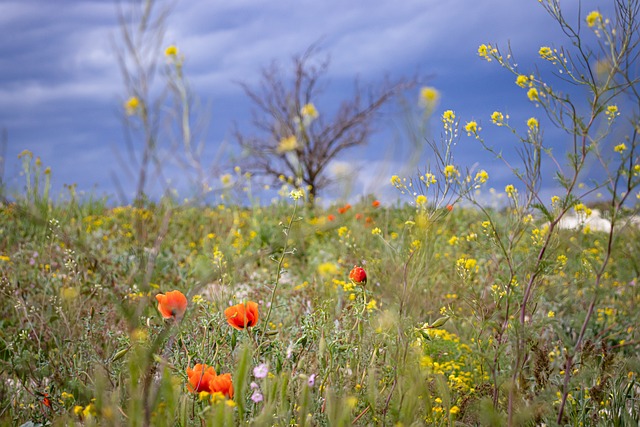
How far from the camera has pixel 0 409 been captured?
2.65 metres

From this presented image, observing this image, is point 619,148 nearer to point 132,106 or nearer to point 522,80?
point 522,80

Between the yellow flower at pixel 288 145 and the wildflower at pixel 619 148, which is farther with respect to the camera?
the wildflower at pixel 619 148

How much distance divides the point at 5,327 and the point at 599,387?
361cm

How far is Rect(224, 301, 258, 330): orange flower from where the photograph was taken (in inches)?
88.0

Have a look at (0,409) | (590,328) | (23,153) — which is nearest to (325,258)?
(590,328)

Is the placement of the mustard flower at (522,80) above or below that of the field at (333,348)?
above

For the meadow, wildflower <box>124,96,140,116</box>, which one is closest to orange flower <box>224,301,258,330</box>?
the meadow

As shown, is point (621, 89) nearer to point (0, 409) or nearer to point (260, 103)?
point (0, 409)

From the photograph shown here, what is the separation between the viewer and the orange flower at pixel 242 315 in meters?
2.24

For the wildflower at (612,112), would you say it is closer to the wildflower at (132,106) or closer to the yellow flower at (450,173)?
the yellow flower at (450,173)

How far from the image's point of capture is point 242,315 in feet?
7.36

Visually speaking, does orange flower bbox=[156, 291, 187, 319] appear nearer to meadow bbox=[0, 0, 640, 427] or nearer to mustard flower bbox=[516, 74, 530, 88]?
meadow bbox=[0, 0, 640, 427]

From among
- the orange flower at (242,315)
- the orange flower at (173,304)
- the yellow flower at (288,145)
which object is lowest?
the orange flower at (242,315)

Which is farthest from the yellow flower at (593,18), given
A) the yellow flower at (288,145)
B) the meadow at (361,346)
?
the yellow flower at (288,145)
